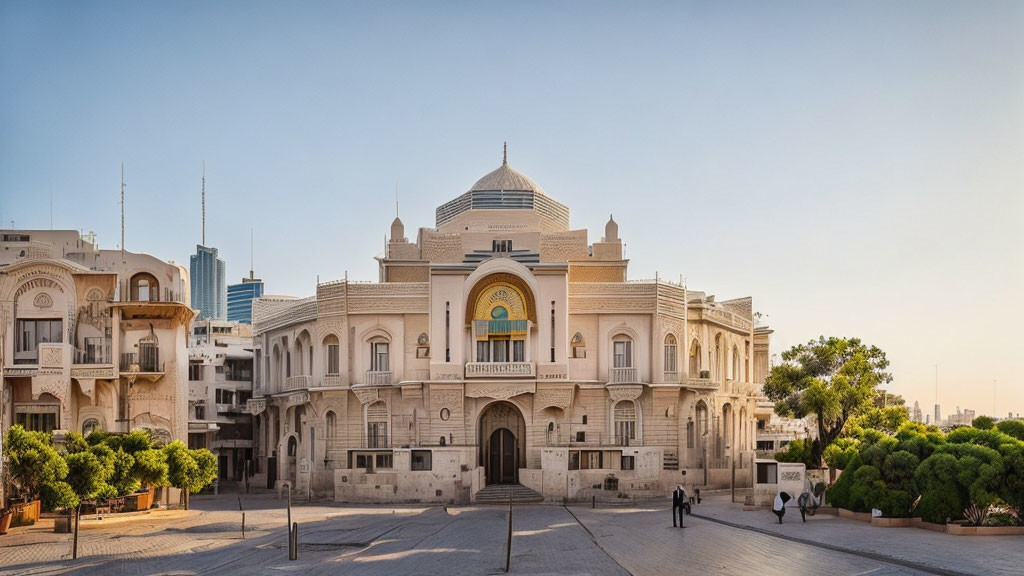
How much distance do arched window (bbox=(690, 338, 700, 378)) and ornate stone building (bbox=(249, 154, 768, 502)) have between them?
0.09 meters

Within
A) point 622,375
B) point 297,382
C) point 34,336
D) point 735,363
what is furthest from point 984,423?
point 34,336

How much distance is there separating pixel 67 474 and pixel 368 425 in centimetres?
2175

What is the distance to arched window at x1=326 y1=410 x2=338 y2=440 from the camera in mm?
56469

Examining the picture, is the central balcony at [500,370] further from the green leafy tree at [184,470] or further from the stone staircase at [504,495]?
the green leafy tree at [184,470]

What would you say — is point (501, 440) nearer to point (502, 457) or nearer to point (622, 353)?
point (502, 457)

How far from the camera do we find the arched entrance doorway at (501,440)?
56062mm

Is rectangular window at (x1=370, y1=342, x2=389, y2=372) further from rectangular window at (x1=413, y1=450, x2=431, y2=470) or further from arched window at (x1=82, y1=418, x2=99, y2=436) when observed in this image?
arched window at (x1=82, y1=418, x2=99, y2=436)

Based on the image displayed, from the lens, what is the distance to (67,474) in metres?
35.6

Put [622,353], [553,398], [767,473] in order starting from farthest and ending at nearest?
1. [622,353]
2. [553,398]
3. [767,473]

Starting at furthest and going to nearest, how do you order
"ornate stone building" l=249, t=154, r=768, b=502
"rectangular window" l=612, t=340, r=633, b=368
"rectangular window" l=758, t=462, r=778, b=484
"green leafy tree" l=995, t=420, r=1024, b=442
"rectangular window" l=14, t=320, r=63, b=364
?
"rectangular window" l=612, t=340, r=633, b=368 < "ornate stone building" l=249, t=154, r=768, b=502 < "rectangular window" l=14, t=320, r=63, b=364 < "rectangular window" l=758, t=462, r=778, b=484 < "green leafy tree" l=995, t=420, r=1024, b=442

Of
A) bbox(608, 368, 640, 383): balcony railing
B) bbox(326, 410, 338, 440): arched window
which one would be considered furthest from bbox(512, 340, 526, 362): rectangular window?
bbox(326, 410, 338, 440): arched window

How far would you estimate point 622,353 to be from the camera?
185 ft

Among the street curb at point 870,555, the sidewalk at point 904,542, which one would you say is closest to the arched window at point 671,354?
the sidewalk at point 904,542

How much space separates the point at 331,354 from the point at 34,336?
50.5 feet
